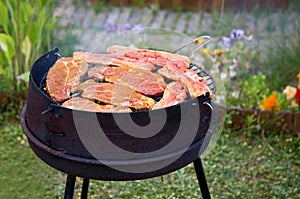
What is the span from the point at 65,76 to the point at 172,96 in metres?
0.49

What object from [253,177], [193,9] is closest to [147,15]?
[193,9]

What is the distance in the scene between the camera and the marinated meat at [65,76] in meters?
2.31

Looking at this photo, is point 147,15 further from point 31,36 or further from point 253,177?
point 253,177

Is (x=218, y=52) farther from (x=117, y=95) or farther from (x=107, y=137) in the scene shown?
(x=107, y=137)

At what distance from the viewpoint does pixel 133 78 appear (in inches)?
94.3

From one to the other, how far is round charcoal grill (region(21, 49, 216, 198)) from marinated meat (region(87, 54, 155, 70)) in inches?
13.4

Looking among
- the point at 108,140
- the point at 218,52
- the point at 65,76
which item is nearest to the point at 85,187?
the point at 65,76

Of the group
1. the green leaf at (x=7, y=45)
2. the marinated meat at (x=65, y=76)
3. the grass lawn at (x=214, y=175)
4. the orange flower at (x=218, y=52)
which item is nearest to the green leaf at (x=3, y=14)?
the green leaf at (x=7, y=45)

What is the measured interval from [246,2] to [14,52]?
2.56 m

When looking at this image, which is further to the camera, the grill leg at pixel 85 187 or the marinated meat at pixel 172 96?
the grill leg at pixel 85 187

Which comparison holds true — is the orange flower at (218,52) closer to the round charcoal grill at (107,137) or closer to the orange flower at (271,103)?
the orange flower at (271,103)

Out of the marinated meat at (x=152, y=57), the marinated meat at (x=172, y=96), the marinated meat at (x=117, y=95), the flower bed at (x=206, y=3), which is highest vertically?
the marinated meat at (x=152, y=57)

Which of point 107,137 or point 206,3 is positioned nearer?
point 107,137

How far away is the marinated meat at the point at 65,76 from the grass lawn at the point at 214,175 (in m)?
1.14
